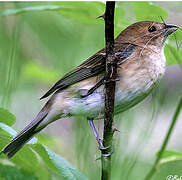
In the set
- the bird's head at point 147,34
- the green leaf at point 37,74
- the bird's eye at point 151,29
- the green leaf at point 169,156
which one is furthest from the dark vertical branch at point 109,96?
the green leaf at point 37,74

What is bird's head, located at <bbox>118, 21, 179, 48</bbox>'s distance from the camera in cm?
316

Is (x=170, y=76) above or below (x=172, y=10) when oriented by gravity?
below

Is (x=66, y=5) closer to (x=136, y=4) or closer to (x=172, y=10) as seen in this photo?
(x=136, y=4)

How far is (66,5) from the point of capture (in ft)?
8.36

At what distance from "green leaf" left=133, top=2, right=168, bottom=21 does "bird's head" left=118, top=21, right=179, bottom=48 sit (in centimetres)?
61

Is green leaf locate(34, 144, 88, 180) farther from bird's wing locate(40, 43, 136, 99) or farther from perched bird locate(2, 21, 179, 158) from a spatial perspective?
bird's wing locate(40, 43, 136, 99)

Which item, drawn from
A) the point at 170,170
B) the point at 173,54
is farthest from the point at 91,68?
the point at 170,170

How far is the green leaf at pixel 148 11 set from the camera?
93.1 inches

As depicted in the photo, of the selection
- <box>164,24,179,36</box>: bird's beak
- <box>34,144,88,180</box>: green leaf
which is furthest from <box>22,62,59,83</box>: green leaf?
<box>34,144,88,180</box>: green leaf

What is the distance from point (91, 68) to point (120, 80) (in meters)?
0.24

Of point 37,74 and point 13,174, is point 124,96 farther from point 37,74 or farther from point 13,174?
point 37,74

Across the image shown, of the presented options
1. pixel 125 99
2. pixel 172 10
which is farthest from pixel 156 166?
pixel 172 10

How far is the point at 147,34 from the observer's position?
3357 millimetres

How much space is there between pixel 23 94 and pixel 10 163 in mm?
3918
